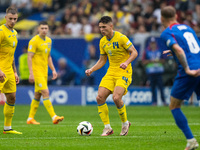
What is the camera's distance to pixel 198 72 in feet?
22.6

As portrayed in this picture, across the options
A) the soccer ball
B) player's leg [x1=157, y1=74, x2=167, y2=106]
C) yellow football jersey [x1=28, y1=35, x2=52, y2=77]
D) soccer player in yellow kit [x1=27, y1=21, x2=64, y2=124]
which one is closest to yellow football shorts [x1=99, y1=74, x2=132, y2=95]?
the soccer ball

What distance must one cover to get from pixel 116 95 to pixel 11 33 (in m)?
2.58

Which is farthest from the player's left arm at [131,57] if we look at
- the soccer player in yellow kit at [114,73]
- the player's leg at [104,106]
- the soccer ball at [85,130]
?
the soccer ball at [85,130]

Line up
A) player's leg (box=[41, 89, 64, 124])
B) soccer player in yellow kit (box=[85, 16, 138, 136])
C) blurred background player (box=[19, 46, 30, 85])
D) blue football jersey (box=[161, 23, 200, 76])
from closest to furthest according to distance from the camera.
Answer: blue football jersey (box=[161, 23, 200, 76]), soccer player in yellow kit (box=[85, 16, 138, 136]), player's leg (box=[41, 89, 64, 124]), blurred background player (box=[19, 46, 30, 85])

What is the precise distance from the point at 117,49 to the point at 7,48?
2320mm

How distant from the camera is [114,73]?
31.8ft

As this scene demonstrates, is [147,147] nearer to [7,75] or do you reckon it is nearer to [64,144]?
[64,144]

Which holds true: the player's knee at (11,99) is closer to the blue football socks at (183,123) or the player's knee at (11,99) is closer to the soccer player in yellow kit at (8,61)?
the soccer player in yellow kit at (8,61)

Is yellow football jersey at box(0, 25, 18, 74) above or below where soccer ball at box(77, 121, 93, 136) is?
above

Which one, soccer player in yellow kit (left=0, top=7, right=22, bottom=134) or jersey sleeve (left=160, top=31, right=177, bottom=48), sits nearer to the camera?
jersey sleeve (left=160, top=31, right=177, bottom=48)

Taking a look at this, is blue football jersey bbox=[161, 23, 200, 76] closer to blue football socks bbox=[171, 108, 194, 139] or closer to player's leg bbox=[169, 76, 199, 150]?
player's leg bbox=[169, 76, 199, 150]

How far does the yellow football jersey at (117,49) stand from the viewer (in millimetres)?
9562

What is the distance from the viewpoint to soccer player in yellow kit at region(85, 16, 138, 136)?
9.42 meters

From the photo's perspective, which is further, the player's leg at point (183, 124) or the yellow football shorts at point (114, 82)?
the yellow football shorts at point (114, 82)
